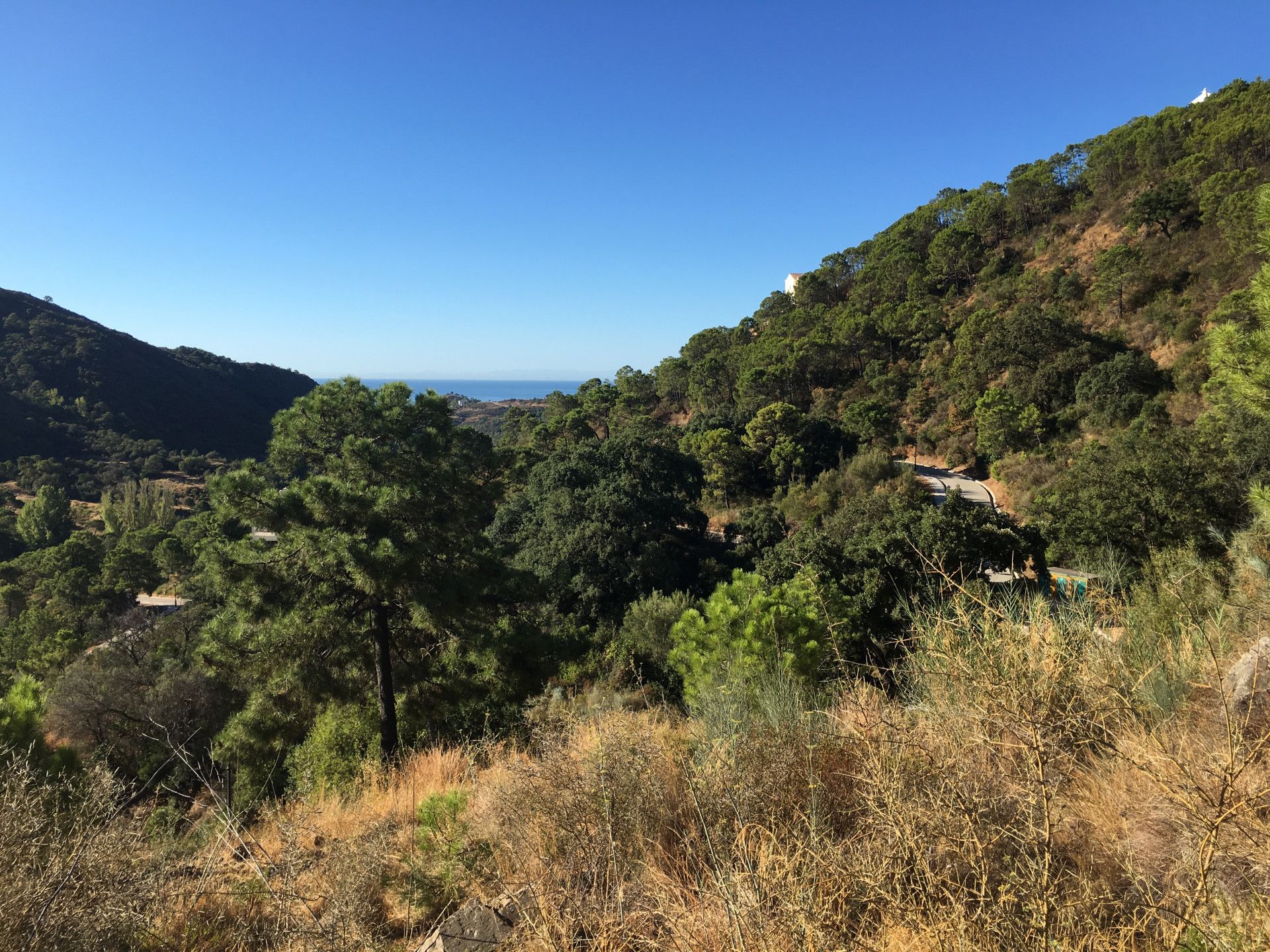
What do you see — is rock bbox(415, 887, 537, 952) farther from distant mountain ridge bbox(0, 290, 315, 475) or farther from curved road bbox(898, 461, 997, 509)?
distant mountain ridge bbox(0, 290, 315, 475)

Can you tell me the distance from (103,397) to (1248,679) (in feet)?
290

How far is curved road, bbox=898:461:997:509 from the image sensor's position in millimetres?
24469

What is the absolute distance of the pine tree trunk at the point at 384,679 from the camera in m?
7.98

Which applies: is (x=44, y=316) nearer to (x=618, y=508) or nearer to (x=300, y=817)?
(x=618, y=508)

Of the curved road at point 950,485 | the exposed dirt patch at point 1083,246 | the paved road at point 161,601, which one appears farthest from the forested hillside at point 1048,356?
the paved road at point 161,601

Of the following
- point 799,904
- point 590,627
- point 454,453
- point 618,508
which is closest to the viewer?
point 799,904

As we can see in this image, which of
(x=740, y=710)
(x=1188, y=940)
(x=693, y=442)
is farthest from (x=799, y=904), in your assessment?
(x=693, y=442)

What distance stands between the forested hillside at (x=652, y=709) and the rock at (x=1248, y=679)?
0.07 ft

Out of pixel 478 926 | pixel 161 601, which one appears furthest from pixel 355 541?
pixel 161 601

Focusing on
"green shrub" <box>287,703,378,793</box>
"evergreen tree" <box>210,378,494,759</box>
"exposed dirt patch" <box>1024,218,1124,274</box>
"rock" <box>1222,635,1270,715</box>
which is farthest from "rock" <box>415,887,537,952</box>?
"exposed dirt patch" <box>1024,218,1124,274</box>

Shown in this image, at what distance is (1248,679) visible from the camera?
2.60 metres

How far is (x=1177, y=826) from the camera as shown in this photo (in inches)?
80.2

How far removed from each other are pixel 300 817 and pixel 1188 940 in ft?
13.3

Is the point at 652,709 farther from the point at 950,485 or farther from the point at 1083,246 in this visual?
the point at 1083,246
